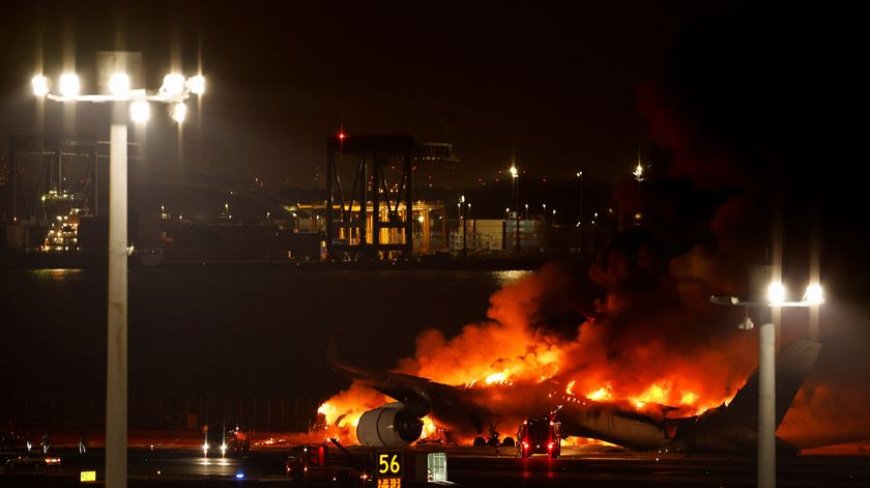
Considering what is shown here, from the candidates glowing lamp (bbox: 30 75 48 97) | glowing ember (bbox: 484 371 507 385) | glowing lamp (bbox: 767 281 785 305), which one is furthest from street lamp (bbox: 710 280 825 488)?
glowing ember (bbox: 484 371 507 385)

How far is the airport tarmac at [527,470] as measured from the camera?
38.2 m

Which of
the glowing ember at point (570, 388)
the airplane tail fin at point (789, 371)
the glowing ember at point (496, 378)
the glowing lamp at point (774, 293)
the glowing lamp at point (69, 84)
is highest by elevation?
the glowing lamp at point (69, 84)

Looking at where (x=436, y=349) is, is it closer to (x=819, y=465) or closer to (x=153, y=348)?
(x=819, y=465)

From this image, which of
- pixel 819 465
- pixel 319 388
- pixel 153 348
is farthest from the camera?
pixel 153 348

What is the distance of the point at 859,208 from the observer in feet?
190

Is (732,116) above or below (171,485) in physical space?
above

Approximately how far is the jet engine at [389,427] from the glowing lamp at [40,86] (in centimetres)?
3603

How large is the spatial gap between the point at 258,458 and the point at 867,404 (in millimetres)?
33450

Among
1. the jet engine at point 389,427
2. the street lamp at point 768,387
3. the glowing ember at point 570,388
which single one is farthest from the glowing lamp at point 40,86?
the glowing ember at point 570,388

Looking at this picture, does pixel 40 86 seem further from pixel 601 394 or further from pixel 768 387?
pixel 601 394

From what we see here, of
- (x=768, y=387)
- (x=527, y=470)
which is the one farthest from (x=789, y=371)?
(x=768, y=387)

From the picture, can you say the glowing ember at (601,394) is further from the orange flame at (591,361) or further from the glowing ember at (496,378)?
the glowing ember at (496,378)

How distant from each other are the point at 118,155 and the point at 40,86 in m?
1.91

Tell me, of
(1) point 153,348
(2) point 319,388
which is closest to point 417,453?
(2) point 319,388
